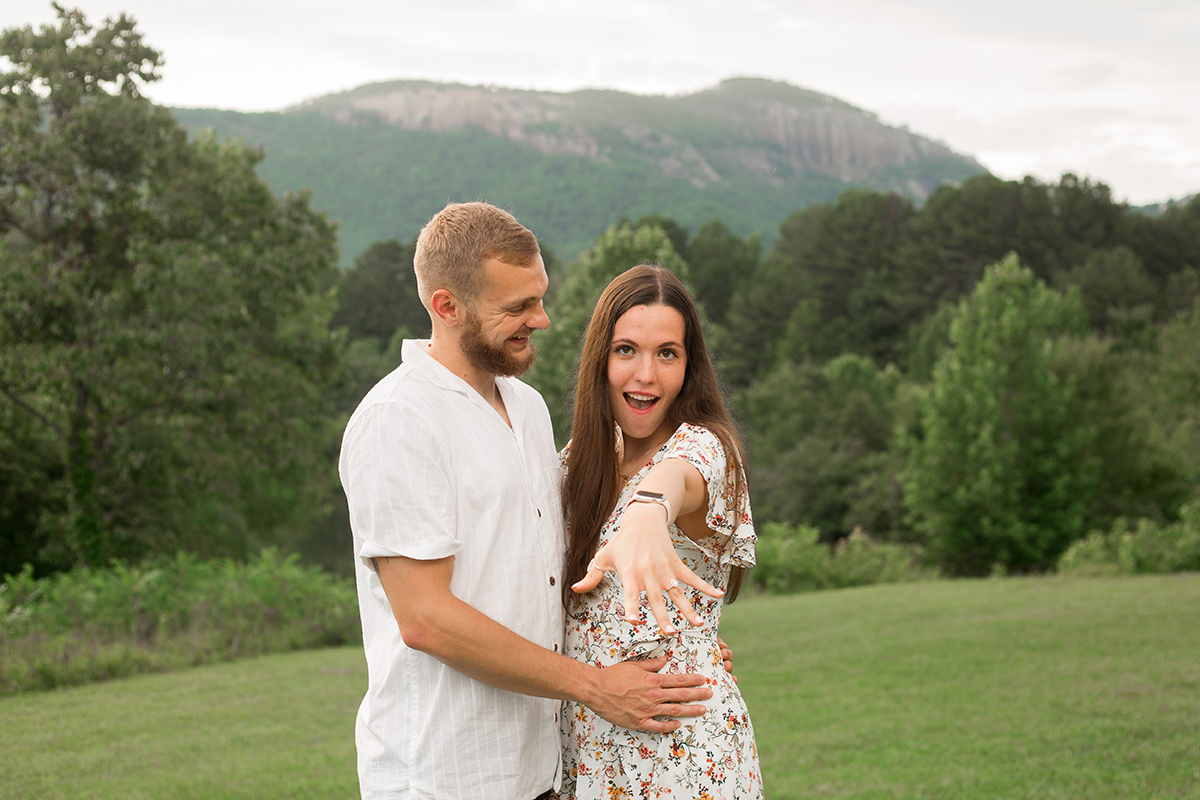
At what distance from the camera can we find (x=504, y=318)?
2.46 m

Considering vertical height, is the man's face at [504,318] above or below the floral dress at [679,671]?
above

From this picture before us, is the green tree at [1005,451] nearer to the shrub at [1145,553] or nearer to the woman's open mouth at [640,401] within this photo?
the shrub at [1145,553]

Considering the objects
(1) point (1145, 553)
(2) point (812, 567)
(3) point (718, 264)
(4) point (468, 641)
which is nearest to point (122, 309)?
(2) point (812, 567)

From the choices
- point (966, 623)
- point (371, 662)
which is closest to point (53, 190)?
point (966, 623)

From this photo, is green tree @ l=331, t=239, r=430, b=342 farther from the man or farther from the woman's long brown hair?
the man

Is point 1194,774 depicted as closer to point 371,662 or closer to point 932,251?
point 371,662

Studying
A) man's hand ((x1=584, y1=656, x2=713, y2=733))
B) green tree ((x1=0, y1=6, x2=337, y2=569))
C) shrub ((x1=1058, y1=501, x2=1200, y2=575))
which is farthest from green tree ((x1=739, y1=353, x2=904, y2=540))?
man's hand ((x1=584, y1=656, x2=713, y2=733))

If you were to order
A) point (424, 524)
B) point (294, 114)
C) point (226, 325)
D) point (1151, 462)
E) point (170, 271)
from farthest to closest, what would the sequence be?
point (294, 114) → point (1151, 462) → point (226, 325) → point (170, 271) → point (424, 524)

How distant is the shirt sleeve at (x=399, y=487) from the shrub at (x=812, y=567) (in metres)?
18.0

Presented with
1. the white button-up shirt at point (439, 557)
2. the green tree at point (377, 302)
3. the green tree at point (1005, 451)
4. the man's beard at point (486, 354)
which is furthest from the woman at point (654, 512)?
the green tree at point (377, 302)

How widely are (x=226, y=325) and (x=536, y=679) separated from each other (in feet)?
55.9

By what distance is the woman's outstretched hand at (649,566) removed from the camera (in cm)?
184

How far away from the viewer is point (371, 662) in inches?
93.3

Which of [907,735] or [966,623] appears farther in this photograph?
[966,623]
